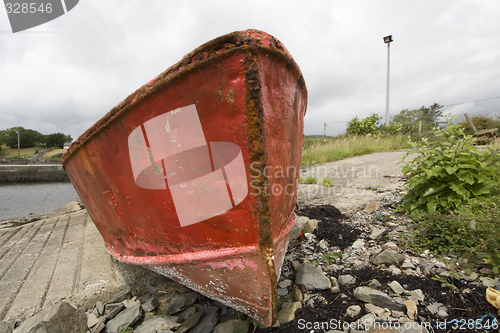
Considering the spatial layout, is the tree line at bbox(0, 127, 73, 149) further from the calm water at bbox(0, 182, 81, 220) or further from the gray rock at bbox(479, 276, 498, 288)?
the gray rock at bbox(479, 276, 498, 288)

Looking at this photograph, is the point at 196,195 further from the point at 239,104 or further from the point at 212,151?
the point at 239,104

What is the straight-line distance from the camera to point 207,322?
6.23 ft

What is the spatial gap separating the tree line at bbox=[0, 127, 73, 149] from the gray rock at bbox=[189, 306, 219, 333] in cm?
8683

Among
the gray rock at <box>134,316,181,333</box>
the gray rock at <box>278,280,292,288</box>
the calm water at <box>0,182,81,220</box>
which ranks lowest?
the calm water at <box>0,182,81,220</box>

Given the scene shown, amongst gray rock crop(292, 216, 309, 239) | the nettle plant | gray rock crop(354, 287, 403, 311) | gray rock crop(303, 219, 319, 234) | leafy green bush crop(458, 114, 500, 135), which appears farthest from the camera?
leafy green bush crop(458, 114, 500, 135)

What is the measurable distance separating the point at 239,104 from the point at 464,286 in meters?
2.07

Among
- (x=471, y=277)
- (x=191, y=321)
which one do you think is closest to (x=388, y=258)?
(x=471, y=277)

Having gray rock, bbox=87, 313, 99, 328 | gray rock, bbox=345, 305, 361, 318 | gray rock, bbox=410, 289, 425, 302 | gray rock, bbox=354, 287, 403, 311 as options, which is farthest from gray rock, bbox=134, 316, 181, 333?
gray rock, bbox=410, 289, 425, 302

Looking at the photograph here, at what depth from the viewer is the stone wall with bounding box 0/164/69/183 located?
24.6 metres

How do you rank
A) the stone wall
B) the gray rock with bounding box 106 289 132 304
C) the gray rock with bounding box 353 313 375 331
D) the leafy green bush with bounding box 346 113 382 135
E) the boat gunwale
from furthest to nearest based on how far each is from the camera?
1. the stone wall
2. the leafy green bush with bounding box 346 113 382 135
3. the gray rock with bounding box 106 289 132 304
4. the gray rock with bounding box 353 313 375 331
5. the boat gunwale

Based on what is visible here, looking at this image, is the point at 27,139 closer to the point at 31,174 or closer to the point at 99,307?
the point at 31,174

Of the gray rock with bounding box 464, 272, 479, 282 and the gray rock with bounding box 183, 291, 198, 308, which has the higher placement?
the gray rock with bounding box 464, 272, 479, 282

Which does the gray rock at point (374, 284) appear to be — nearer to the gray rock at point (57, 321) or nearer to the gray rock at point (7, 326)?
the gray rock at point (57, 321)

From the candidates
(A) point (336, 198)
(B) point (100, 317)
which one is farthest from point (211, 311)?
(A) point (336, 198)
